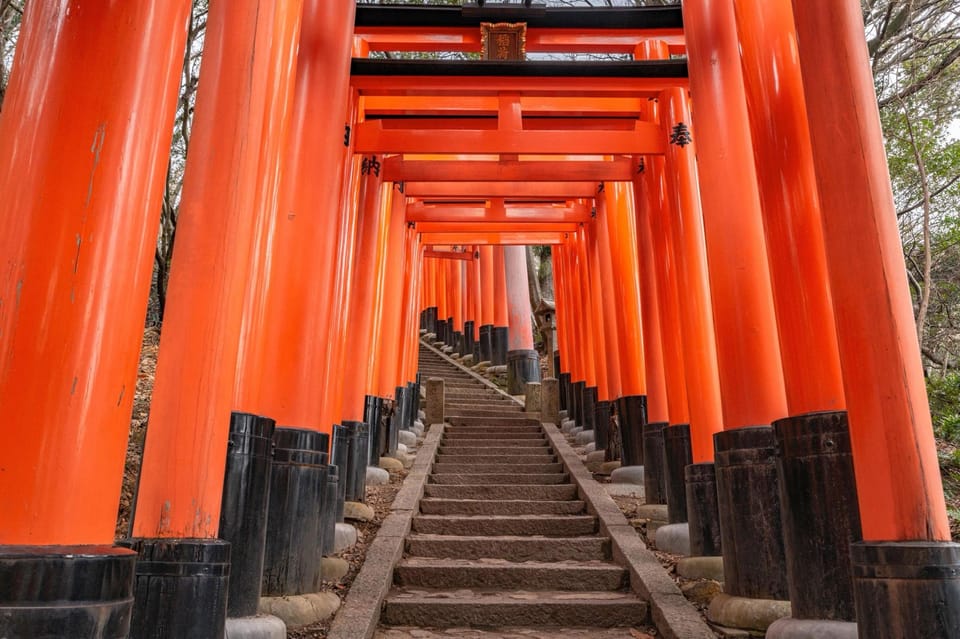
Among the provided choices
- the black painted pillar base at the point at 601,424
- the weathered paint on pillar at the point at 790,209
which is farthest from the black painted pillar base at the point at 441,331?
the weathered paint on pillar at the point at 790,209

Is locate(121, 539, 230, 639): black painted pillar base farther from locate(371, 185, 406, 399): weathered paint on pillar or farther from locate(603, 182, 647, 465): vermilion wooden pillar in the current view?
locate(371, 185, 406, 399): weathered paint on pillar

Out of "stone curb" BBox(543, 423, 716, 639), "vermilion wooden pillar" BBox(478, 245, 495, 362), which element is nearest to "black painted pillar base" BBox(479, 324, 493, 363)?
"vermilion wooden pillar" BBox(478, 245, 495, 362)

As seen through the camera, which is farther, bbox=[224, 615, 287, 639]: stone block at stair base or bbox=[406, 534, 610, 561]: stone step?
bbox=[406, 534, 610, 561]: stone step

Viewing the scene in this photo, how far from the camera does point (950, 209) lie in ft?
44.2

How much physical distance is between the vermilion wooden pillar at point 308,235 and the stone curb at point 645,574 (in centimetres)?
268

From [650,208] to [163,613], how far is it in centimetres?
630

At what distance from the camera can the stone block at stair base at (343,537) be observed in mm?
6289

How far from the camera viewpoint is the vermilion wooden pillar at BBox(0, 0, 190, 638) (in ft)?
6.34

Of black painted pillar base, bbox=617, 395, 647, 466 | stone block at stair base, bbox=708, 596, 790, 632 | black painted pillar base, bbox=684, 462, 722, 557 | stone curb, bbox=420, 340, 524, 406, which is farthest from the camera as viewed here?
stone curb, bbox=420, 340, 524, 406

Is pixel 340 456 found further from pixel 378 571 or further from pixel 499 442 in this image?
pixel 499 442

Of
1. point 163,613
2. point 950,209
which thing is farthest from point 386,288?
point 950,209

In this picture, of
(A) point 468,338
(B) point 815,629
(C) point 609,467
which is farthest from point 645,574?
(A) point 468,338

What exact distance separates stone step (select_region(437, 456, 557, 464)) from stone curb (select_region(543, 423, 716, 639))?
182 cm

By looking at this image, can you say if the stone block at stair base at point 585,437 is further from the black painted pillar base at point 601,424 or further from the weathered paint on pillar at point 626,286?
the weathered paint on pillar at point 626,286
